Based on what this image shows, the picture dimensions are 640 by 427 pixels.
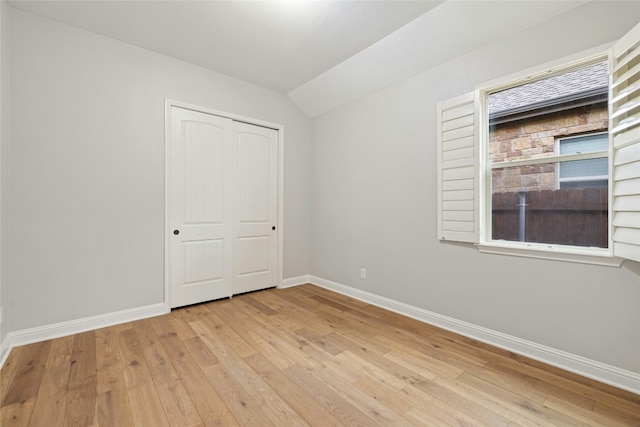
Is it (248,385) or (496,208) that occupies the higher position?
(496,208)

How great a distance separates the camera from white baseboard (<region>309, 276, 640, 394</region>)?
179 centimetres

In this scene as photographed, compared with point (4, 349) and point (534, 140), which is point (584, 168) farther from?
point (4, 349)

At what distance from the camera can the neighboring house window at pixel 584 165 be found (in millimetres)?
1933

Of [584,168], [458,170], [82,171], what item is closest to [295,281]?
[458,170]

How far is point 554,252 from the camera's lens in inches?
80.7

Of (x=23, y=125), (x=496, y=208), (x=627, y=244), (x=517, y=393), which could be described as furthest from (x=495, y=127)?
(x=23, y=125)

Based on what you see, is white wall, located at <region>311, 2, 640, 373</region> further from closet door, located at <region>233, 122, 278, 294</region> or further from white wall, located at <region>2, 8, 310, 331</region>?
white wall, located at <region>2, 8, 310, 331</region>

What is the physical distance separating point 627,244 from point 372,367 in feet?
5.81

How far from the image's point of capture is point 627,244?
1.68 m

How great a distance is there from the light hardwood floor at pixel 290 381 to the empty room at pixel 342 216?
17 mm

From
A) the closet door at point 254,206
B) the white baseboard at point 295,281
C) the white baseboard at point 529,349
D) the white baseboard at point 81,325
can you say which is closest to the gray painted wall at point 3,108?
the white baseboard at point 81,325

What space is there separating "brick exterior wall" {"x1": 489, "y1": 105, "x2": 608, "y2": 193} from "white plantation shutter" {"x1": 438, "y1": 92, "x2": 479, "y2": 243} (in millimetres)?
197

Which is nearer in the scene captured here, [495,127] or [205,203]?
[495,127]

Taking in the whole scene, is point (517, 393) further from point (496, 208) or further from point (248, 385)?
point (248, 385)
